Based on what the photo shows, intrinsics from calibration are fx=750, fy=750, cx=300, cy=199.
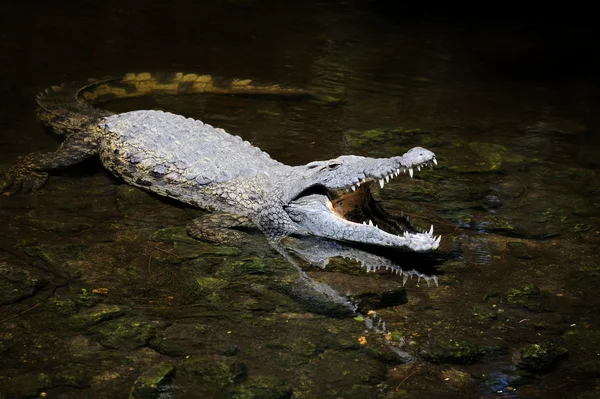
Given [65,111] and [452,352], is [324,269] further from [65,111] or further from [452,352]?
[65,111]

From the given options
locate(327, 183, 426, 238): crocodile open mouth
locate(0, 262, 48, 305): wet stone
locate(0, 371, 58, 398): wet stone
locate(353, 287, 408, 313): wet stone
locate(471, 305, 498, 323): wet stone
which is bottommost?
locate(0, 262, 48, 305): wet stone

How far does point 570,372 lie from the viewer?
375cm

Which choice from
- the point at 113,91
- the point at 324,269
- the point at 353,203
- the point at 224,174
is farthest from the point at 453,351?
the point at 113,91

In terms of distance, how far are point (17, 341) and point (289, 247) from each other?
1954mm

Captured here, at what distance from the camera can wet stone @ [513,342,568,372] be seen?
3768 mm

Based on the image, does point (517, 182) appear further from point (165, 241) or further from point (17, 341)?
point (17, 341)

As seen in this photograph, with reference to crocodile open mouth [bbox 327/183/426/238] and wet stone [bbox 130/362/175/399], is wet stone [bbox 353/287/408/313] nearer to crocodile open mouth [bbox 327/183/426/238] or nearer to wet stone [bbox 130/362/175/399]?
crocodile open mouth [bbox 327/183/426/238]

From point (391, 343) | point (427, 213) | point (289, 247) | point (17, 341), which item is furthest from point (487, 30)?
point (17, 341)

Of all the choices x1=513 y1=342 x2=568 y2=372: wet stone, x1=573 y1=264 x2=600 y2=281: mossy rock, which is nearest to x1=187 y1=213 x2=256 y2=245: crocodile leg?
x1=513 y1=342 x2=568 y2=372: wet stone

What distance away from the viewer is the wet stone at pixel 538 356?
3768mm

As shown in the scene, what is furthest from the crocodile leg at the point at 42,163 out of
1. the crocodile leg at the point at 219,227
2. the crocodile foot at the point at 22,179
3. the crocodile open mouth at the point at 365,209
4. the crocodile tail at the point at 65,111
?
the crocodile open mouth at the point at 365,209

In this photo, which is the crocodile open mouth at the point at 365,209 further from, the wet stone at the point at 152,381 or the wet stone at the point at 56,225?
the wet stone at the point at 152,381

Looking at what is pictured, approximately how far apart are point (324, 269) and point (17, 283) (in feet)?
6.02

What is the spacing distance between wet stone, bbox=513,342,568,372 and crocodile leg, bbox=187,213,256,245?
6.74 feet
